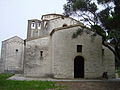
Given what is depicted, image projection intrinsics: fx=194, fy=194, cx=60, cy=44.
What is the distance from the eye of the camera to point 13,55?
1341 inches

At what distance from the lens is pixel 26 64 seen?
22.3 m

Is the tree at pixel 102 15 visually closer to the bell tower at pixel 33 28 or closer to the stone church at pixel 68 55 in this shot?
the stone church at pixel 68 55

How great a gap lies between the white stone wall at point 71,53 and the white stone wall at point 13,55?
47.6 feet

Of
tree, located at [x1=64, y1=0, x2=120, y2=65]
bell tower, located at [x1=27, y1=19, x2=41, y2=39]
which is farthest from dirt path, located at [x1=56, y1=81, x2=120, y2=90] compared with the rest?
bell tower, located at [x1=27, y1=19, x2=41, y2=39]

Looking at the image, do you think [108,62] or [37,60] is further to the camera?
[108,62]

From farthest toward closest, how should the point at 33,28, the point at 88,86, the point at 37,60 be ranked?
the point at 33,28, the point at 37,60, the point at 88,86

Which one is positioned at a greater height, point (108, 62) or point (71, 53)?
point (71, 53)

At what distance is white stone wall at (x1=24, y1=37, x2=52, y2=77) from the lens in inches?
870

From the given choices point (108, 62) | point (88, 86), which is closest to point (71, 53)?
point (108, 62)

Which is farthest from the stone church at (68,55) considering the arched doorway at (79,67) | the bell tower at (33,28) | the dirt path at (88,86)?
the bell tower at (33,28)

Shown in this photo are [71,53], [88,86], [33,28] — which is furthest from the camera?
[33,28]

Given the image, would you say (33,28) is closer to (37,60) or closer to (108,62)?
(37,60)

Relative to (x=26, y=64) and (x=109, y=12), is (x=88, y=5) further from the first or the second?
(x=26, y=64)

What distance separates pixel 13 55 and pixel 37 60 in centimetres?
1308
